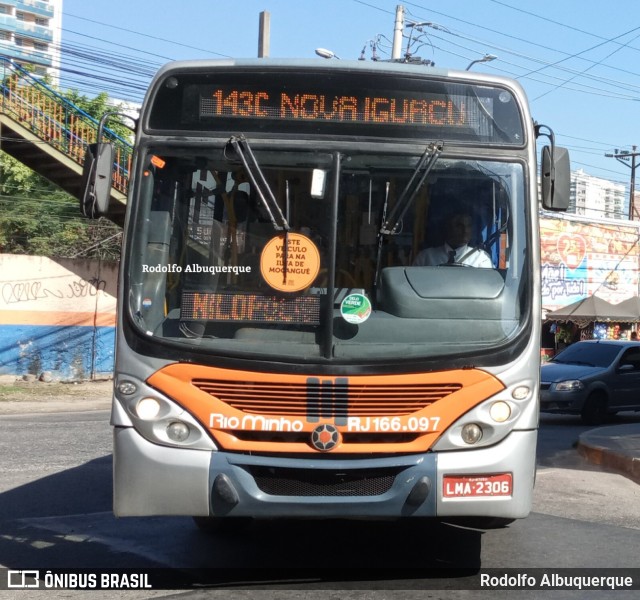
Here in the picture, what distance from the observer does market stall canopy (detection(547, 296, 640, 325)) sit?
123 feet

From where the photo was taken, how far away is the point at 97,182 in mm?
6117

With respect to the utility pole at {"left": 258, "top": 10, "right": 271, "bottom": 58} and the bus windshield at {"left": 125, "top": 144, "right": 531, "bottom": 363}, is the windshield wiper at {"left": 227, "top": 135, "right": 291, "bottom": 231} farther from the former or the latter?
the utility pole at {"left": 258, "top": 10, "right": 271, "bottom": 58}

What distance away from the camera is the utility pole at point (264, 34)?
2441 cm

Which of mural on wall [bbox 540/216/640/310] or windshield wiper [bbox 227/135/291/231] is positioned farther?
mural on wall [bbox 540/216/640/310]

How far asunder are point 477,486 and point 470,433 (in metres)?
0.30

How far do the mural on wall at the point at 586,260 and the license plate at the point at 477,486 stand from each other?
31604mm

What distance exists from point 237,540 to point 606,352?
1346 centimetres

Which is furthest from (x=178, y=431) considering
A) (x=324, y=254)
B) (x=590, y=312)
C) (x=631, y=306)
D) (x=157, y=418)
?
(x=631, y=306)

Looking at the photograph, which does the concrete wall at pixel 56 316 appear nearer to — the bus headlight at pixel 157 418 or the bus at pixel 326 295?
the bus at pixel 326 295

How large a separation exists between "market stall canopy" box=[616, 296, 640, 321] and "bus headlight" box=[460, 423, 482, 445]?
118 feet

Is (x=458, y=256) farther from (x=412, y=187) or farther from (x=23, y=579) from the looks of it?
(x=23, y=579)

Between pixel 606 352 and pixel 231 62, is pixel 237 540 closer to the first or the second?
pixel 231 62

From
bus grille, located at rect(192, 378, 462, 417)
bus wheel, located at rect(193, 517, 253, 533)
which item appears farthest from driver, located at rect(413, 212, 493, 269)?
bus wheel, located at rect(193, 517, 253, 533)

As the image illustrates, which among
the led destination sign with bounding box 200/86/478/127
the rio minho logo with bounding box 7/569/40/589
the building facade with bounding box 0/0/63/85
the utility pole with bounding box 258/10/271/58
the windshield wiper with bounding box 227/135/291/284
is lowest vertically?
the rio minho logo with bounding box 7/569/40/589
